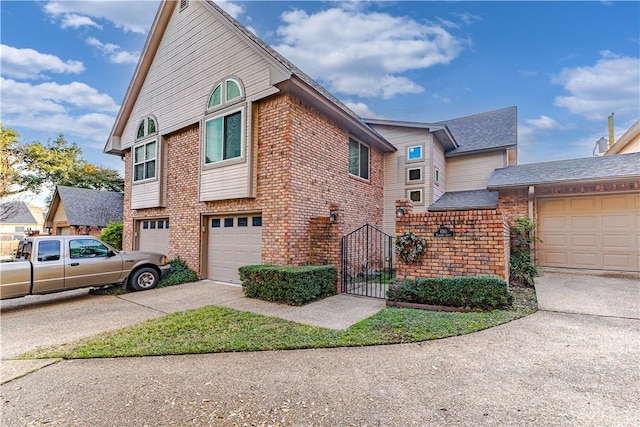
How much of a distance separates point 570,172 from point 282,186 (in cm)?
967

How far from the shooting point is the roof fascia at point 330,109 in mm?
7553

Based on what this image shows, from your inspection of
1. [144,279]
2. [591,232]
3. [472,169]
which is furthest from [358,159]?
[144,279]

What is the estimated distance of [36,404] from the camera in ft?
9.12

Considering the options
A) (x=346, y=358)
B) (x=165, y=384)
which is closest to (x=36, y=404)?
(x=165, y=384)

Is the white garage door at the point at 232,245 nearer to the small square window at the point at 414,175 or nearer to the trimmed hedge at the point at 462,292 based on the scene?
the trimmed hedge at the point at 462,292

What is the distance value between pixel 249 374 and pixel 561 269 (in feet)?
35.8

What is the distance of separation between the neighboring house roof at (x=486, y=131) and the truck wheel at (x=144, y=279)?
42.2ft

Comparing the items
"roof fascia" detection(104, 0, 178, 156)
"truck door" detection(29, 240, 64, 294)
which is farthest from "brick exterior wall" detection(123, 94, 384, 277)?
"truck door" detection(29, 240, 64, 294)

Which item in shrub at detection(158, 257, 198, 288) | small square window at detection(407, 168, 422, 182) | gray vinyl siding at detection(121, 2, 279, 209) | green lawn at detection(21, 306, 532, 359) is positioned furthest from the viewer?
small square window at detection(407, 168, 422, 182)

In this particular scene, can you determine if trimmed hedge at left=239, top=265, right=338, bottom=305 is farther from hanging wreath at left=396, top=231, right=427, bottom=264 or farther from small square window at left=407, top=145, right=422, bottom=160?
small square window at left=407, top=145, right=422, bottom=160

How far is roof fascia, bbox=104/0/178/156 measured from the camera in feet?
35.3

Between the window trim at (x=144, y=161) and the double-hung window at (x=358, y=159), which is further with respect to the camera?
Answer: the window trim at (x=144, y=161)

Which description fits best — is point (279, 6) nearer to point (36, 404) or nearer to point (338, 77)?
point (338, 77)

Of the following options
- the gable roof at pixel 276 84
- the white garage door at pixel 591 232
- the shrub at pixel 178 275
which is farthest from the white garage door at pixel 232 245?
the white garage door at pixel 591 232
